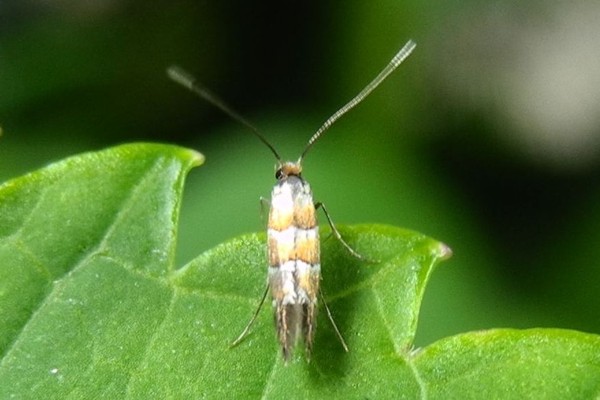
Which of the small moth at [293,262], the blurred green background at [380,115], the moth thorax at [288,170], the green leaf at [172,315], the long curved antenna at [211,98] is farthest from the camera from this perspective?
the blurred green background at [380,115]

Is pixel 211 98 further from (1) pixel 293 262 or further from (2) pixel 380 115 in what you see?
(2) pixel 380 115

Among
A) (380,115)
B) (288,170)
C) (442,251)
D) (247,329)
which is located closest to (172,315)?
(247,329)

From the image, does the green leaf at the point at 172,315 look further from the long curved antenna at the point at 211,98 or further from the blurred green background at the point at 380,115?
the blurred green background at the point at 380,115

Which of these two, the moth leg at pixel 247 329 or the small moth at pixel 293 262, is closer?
the moth leg at pixel 247 329

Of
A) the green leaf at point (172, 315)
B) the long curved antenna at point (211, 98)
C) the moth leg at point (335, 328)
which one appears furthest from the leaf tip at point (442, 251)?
the long curved antenna at point (211, 98)

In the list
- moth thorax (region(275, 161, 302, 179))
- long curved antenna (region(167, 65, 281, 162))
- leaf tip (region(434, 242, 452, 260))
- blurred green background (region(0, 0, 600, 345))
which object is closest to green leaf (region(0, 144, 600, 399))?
leaf tip (region(434, 242, 452, 260))

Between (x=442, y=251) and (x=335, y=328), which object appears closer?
(x=442, y=251)
